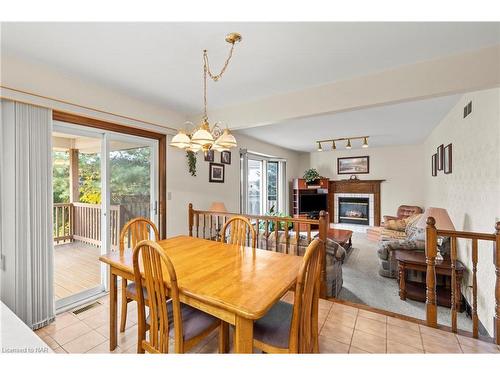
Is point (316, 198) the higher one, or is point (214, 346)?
point (316, 198)

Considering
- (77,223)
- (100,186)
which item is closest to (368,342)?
(100,186)

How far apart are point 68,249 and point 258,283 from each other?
417 cm

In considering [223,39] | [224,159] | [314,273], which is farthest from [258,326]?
[224,159]

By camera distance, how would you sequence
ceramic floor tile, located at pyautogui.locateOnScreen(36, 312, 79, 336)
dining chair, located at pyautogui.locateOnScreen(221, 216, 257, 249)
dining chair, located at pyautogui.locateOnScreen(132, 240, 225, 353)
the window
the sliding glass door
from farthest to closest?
the window < the sliding glass door < dining chair, located at pyautogui.locateOnScreen(221, 216, 257, 249) < ceramic floor tile, located at pyautogui.locateOnScreen(36, 312, 79, 336) < dining chair, located at pyautogui.locateOnScreen(132, 240, 225, 353)

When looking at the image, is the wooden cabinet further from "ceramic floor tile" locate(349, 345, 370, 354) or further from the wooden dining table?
"ceramic floor tile" locate(349, 345, 370, 354)

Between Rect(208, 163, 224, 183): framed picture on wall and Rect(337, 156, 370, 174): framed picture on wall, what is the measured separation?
4.39m

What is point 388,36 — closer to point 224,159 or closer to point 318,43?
point 318,43

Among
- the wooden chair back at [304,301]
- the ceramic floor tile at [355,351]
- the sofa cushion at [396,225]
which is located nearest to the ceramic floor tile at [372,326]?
the ceramic floor tile at [355,351]

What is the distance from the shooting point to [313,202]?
24.6 feet

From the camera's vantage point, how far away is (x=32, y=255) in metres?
2.10

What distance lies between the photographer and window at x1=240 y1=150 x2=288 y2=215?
530cm

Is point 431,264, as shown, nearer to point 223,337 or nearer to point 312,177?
point 223,337

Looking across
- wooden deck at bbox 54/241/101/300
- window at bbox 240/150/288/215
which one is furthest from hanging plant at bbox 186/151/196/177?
wooden deck at bbox 54/241/101/300

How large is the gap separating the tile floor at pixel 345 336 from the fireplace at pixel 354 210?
5297mm
